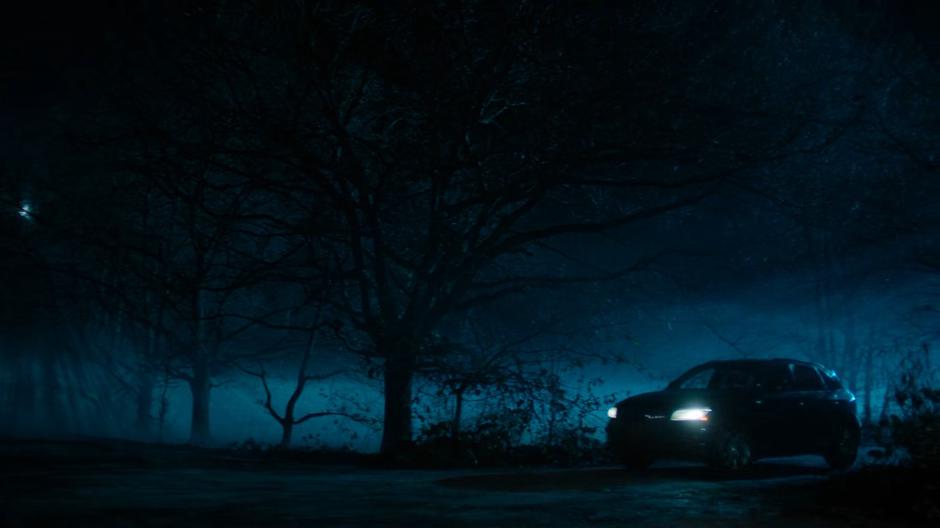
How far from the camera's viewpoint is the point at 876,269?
22.9 meters

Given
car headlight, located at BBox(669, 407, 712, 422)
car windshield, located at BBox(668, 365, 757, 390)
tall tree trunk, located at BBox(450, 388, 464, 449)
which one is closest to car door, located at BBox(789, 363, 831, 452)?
car windshield, located at BBox(668, 365, 757, 390)

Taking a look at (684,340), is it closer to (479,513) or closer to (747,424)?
(747,424)

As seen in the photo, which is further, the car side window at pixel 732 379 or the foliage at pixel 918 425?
the car side window at pixel 732 379

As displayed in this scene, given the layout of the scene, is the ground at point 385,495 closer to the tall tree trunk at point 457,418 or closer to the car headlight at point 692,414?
the car headlight at point 692,414

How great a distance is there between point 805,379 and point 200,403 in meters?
16.5

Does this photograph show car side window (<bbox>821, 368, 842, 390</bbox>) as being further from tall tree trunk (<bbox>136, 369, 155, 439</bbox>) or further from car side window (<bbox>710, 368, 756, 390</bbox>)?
tall tree trunk (<bbox>136, 369, 155, 439</bbox>)

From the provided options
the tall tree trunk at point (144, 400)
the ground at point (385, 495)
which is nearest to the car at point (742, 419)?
A: the ground at point (385, 495)

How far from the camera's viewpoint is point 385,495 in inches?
419

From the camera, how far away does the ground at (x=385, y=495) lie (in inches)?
339

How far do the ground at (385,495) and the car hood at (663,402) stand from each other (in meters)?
0.92

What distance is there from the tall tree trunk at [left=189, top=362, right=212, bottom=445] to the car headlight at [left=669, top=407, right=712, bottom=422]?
1525cm

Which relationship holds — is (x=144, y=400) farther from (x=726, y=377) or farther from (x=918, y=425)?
(x=918, y=425)

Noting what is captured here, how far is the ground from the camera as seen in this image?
8.60 m

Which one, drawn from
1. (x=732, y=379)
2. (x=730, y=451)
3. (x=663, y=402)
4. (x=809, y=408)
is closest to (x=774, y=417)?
(x=809, y=408)
